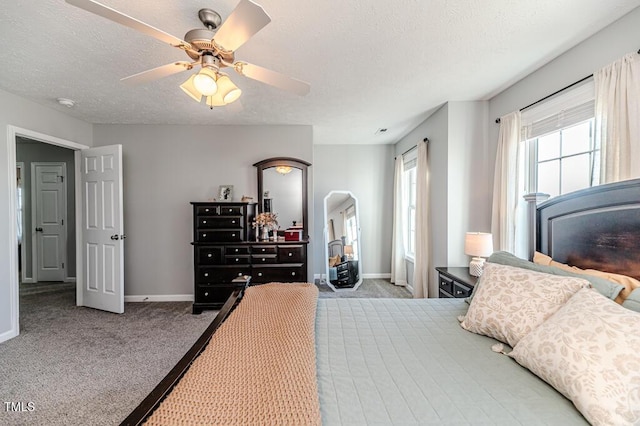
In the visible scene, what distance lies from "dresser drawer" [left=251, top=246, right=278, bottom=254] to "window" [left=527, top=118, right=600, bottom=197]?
2839 millimetres

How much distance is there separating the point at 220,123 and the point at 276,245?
193cm

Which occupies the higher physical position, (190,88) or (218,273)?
(190,88)

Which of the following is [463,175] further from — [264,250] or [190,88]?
[190,88]

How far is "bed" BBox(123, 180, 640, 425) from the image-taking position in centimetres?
82

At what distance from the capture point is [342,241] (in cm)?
471

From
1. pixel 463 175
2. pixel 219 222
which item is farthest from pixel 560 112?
pixel 219 222

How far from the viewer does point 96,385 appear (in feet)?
6.63

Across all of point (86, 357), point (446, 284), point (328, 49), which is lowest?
point (86, 357)

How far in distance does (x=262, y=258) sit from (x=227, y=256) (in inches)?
17.8

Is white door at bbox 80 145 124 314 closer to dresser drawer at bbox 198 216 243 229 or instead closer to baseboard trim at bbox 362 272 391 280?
dresser drawer at bbox 198 216 243 229

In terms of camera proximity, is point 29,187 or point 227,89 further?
point 29,187

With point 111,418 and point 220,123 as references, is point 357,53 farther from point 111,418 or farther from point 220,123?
point 111,418

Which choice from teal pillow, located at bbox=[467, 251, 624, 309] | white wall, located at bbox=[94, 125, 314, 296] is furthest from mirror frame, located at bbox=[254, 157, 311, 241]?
teal pillow, located at bbox=[467, 251, 624, 309]

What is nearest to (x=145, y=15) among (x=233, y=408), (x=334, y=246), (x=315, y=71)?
(x=315, y=71)
